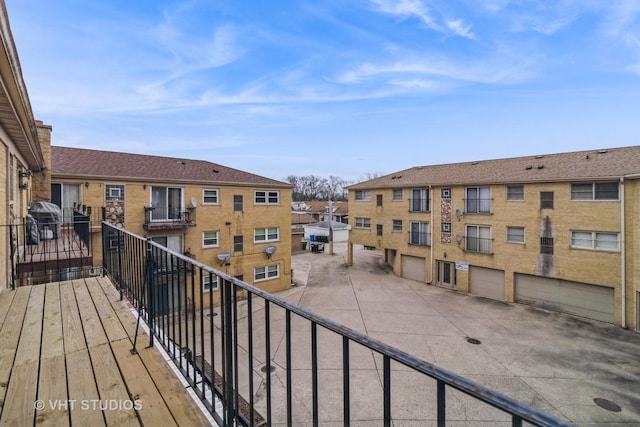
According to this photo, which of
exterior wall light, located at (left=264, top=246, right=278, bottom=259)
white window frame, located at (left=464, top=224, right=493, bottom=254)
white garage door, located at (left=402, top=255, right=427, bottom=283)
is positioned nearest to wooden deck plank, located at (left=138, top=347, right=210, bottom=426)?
exterior wall light, located at (left=264, top=246, right=278, bottom=259)

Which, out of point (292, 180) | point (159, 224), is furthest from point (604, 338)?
point (292, 180)

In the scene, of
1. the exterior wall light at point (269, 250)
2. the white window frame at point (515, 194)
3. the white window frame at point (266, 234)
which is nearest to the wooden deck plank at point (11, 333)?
the white window frame at point (266, 234)

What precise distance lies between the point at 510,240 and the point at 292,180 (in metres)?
58.0

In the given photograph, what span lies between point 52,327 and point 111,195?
37.1 ft

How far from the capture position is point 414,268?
60.8 ft

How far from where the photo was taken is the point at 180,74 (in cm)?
1307

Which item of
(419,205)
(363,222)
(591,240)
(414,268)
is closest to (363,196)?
(363,222)

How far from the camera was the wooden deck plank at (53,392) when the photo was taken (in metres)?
1.79

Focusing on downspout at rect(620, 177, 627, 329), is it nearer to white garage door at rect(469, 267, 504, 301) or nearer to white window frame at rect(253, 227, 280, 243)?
white garage door at rect(469, 267, 504, 301)

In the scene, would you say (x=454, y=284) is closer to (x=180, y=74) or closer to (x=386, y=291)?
(x=386, y=291)

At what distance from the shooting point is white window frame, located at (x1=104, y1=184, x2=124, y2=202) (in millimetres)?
12164

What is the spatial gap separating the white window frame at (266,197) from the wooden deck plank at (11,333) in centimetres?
1210

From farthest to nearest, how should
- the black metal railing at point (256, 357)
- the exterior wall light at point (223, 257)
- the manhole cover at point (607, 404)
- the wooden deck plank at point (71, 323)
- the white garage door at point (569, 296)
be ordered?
the exterior wall light at point (223, 257) < the white garage door at point (569, 296) < the manhole cover at point (607, 404) < the wooden deck plank at point (71, 323) < the black metal railing at point (256, 357)

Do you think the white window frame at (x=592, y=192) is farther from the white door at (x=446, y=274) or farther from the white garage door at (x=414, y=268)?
the white garage door at (x=414, y=268)
